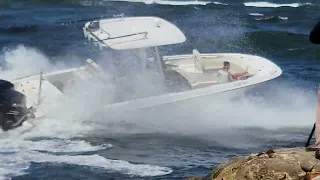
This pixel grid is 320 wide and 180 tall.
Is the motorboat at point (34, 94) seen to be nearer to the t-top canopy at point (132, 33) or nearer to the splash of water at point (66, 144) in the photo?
the splash of water at point (66, 144)

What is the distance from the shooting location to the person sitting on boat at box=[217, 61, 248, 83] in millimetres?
19641

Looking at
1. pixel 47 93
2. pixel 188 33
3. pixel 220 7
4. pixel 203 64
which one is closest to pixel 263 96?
pixel 203 64

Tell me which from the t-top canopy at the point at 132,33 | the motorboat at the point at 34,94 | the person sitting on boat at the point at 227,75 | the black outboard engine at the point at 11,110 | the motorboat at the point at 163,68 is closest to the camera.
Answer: the black outboard engine at the point at 11,110

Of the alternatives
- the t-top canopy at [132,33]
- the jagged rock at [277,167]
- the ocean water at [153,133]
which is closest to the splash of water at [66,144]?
the ocean water at [153,133]

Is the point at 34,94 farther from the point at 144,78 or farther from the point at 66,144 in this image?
the point at 144,78

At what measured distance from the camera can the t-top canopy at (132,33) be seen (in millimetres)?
18655

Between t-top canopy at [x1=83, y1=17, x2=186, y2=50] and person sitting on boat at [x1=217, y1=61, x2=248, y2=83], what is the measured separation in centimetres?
154

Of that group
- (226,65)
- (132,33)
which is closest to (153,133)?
(132,33)

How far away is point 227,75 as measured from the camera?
19.6 metres

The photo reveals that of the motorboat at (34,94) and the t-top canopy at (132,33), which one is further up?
the t-top canopy at (132,33)

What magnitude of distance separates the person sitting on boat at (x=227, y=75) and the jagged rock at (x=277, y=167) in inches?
424

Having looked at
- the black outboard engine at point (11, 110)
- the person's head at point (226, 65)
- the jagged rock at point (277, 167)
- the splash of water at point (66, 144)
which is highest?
the jagged rock at point (277, 167)

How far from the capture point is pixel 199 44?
3425 cm

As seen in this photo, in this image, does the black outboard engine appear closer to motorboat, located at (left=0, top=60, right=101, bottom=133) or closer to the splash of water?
motorboat, located at (left=0, top=60, right=101, bottom=133)
